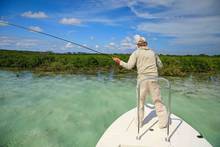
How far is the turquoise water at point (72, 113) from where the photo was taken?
5.56 meters

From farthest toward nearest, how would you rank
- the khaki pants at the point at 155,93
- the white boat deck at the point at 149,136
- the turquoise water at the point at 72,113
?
the turquoise water at the point at 72,113
the khaki pants at the point at 155,93
the white boat deck at the point at 149,136

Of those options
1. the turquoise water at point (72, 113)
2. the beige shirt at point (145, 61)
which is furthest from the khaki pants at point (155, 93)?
the turquoise water at point (72, 113)

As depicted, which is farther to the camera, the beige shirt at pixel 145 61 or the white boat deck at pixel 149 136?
the beige shirt at pixel 145 61

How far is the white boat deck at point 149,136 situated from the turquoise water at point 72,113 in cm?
132

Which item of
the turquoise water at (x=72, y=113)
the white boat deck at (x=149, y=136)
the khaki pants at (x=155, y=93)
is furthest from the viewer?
Result: the turquoise water at (x=72, y=113)

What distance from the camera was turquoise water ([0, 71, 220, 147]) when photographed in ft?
18.2

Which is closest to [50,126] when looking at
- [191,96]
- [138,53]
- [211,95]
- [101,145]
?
[101,145]

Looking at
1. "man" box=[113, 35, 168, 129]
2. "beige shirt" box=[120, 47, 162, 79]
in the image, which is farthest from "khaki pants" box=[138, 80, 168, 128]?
"beige shirt" box=[120, 47, 162, 79]

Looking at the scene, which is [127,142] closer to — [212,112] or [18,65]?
[212,112]

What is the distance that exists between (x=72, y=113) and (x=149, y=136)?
14.7 ft

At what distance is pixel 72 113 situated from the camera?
7773mm

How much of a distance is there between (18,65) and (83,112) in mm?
19903

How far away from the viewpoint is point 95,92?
1138 cm

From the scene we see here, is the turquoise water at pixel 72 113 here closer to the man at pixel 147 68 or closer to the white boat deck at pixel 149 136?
the white boat deck at pixel 149 136
